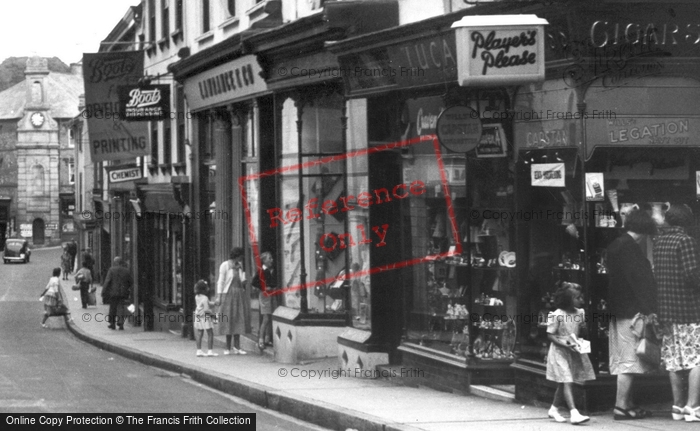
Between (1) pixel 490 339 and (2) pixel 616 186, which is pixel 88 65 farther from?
(2) pixel 616 186

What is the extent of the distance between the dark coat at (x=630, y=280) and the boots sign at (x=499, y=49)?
1.81m

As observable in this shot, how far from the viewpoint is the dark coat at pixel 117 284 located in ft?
98.8

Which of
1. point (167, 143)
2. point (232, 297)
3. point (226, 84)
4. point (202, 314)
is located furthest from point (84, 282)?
point (202, 314)

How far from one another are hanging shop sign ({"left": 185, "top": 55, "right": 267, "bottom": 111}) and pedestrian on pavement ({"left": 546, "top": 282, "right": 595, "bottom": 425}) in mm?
9002

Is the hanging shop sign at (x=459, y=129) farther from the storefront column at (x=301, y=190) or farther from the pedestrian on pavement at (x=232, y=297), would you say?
the pedestrian on pavement at (x=232, y=297)

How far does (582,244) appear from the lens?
11398 mm

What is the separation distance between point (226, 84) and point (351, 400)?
10376 mm

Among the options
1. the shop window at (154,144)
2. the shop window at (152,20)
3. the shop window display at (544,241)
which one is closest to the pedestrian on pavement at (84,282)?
the shop window at (154,144)

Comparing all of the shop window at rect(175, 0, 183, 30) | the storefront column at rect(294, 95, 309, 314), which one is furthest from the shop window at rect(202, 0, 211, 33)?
the storefront column at rect(294, 95, 309, 314)

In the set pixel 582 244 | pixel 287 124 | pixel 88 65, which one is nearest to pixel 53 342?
pixel 88 65

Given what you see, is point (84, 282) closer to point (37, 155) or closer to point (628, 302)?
point (628, 302)

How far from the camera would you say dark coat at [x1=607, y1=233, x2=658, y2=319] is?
10875mm

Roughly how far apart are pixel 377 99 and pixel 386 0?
50.0 inches

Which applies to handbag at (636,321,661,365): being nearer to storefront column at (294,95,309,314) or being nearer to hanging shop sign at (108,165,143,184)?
storefront column at (294,95,309,314)
